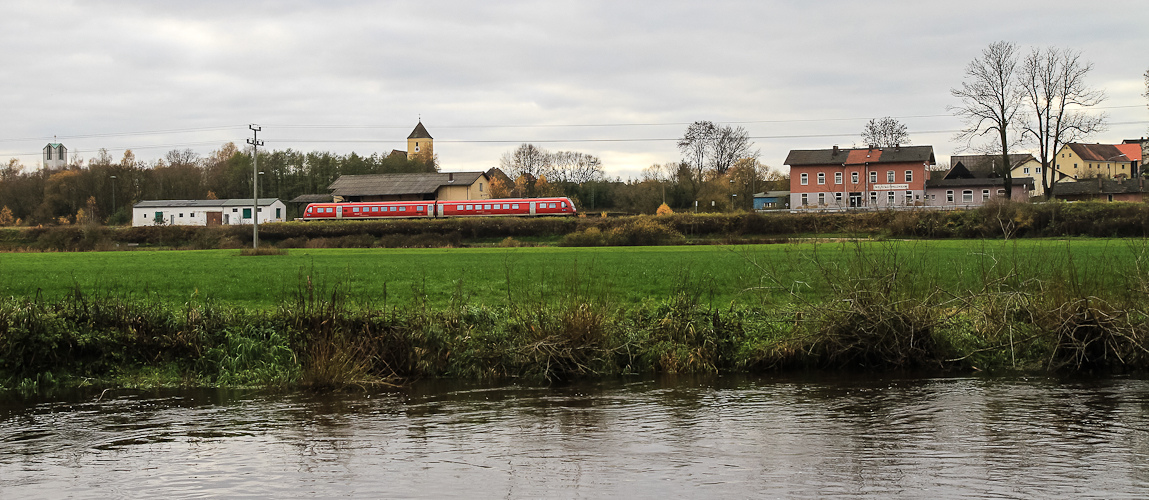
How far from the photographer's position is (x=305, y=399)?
12391 millimetres

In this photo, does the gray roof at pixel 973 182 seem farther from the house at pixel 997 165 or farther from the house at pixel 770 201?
the house at pixel 770 201

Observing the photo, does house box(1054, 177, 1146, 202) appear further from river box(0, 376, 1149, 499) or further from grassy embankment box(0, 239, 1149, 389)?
river box(0, 376, 1149, 499)

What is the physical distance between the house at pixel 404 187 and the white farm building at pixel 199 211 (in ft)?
29.4

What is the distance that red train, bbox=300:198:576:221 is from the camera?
3388 inches

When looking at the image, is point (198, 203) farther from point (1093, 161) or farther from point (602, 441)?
point (1093, 161)

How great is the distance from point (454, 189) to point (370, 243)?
155ft

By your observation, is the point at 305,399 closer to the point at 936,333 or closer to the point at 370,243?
the point at 936,333

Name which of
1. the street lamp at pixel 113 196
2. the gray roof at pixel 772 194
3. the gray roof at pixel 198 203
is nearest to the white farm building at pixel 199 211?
the gray roof at pixel 198 203

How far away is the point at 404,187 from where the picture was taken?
110m

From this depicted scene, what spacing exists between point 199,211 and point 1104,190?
380ft

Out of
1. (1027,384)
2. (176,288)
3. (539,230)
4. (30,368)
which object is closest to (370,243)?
(539,230)

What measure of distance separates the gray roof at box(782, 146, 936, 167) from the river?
95.9m

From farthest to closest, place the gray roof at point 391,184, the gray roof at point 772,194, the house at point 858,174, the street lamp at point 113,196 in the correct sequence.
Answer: the gray roof at point 772,194, the street lamp at point 113,196, the gray roof at point 391,184, the house at point 858,174

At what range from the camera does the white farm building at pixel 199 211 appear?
108419 millimetres
